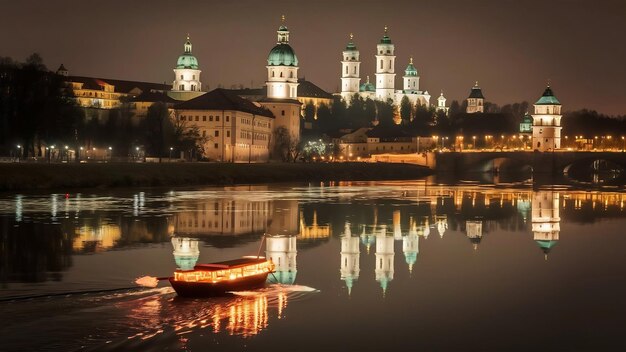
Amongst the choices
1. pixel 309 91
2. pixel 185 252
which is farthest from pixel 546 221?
pixel 309 91

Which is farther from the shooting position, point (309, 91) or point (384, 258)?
point (309, 91)

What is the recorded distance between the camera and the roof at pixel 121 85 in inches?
6943

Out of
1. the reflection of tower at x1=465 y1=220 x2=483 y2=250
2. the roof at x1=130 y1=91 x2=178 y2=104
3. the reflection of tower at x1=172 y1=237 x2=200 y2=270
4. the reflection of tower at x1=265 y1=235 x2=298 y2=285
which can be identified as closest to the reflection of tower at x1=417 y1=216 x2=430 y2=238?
the reflection of tower at x1=465 y1=220 x2=483 y2=250

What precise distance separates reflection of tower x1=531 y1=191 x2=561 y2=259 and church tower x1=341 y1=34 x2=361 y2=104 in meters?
134

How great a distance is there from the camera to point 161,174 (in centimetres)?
6988

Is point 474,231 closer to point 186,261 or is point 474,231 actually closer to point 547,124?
point 186,261

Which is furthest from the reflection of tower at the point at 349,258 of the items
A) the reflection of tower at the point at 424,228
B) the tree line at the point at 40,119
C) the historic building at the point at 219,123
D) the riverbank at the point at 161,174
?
the historic building at the point at 219,123

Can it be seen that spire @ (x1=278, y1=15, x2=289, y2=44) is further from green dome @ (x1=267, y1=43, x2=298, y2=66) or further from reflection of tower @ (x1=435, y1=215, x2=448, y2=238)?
reflection of tower @ (x1=435, y1=215, x2=448, y2=238)

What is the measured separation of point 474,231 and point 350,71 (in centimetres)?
16053

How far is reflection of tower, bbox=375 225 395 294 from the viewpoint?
23.7 metres

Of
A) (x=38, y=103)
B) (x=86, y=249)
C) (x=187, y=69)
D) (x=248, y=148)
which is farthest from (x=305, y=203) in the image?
Result: (x=187, y=69)

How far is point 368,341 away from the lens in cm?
1733

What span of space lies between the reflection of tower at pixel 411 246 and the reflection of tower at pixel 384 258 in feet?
1.42

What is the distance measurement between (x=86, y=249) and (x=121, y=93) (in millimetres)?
154801
